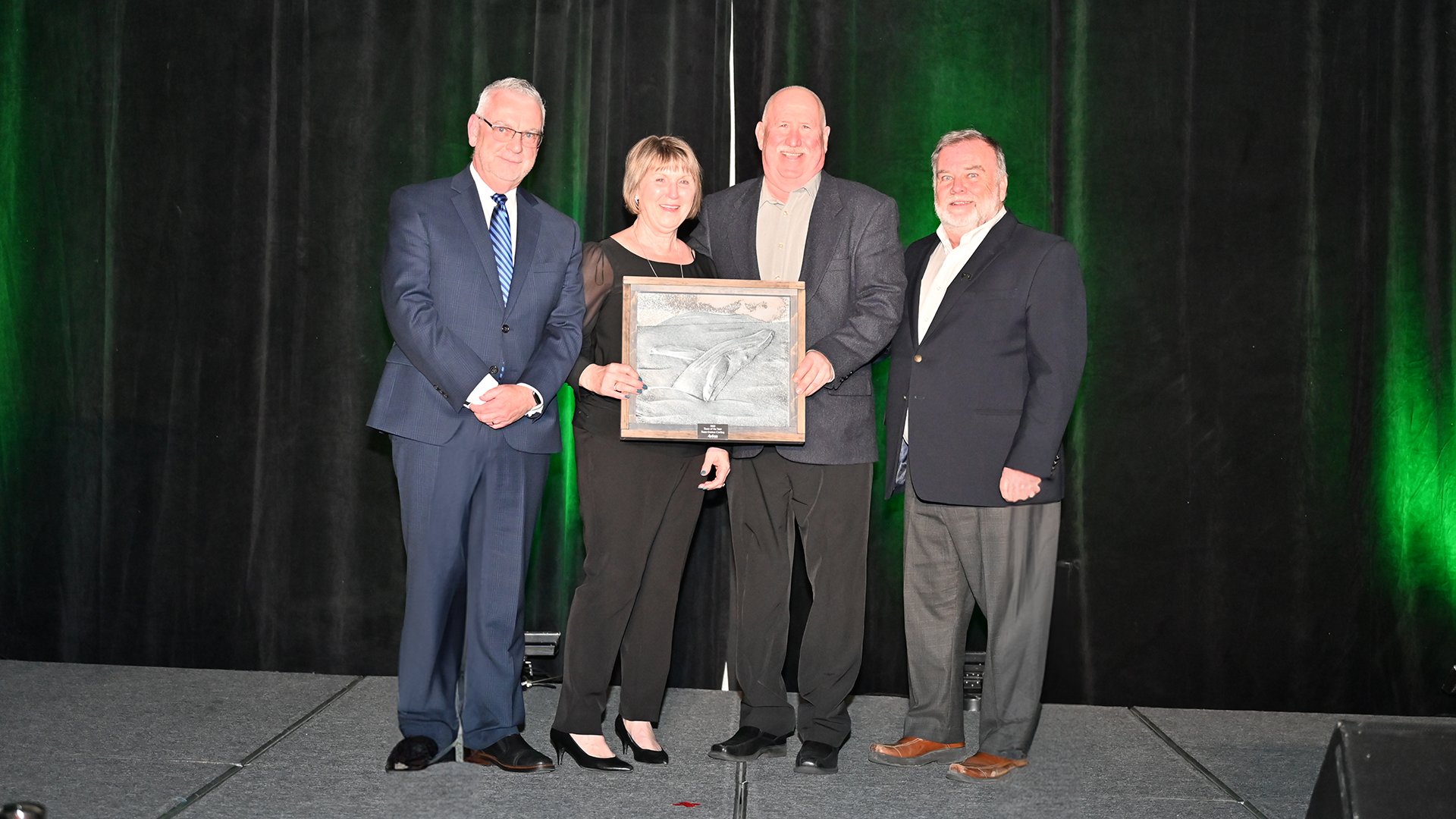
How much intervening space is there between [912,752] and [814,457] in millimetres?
829

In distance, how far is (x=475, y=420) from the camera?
2.93 metres

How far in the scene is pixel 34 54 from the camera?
414 centimetres

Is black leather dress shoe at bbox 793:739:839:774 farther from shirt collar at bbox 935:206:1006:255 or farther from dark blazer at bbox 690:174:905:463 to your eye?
shirt collar at bbox 935:206:1006:255

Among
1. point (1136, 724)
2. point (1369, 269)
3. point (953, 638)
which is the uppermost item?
point (1369, 269)

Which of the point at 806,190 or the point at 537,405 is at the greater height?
the point at 806,190

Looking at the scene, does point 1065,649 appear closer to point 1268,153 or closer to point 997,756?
point 997,756

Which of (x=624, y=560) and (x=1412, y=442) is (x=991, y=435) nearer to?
(x=624, y=560)

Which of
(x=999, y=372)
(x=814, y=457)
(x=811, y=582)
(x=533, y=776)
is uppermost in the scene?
(x=999, y=372)

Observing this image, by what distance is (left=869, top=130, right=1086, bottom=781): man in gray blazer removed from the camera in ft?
9.87

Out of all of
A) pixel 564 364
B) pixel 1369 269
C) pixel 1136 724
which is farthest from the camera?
pixel 1369 269

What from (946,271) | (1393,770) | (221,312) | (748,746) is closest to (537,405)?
(748,746)

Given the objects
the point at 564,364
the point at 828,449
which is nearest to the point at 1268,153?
the point at 828,449

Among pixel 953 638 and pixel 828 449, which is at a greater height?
pixel 828 449

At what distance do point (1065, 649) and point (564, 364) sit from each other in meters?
2.05
